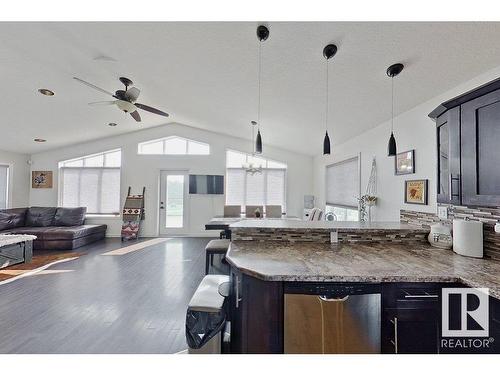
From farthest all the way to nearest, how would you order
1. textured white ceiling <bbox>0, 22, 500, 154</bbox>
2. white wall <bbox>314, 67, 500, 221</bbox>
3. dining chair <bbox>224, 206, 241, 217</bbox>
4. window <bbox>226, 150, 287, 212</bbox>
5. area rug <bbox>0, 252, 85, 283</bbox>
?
window <bbox>226, 150, 287, 212</bbox> < dining chair <bbox>224, 206, 241, 217</bbox> < area rug <bbox>0, 252, 85, 283</bbox> < white wall <bbox>314, 67, 500, 221</bbox> < textured white ceiling <bbox>0, 22, 500, 154</bbox>

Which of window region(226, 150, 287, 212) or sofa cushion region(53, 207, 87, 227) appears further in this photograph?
window region(226, 150, 287, 212)

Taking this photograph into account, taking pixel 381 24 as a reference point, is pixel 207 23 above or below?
above

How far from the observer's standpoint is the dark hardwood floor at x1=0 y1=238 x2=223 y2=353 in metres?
2.12

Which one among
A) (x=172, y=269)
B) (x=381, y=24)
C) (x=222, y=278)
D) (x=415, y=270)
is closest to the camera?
(x=415, y=270)

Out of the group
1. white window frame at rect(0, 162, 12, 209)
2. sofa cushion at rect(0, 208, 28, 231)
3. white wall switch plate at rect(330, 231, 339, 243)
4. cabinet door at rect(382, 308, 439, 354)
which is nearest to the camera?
cabinet door at rect(382, 308, 439, 354)

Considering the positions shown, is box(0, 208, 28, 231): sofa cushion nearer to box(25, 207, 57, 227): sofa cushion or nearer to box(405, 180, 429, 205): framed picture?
box(25, 207, 57, 227): sofa cushion

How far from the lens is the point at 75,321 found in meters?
2.46

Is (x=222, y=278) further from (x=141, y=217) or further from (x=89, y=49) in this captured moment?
(x=141, y=217)

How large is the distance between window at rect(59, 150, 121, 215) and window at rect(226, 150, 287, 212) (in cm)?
319

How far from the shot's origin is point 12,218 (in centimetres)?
577

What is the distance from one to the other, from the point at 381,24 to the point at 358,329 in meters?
2.09

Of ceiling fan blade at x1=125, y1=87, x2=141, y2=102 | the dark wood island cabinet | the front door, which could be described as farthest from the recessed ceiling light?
the dark wood island cabinet

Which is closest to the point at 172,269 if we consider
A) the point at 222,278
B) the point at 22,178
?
the point at 222,278

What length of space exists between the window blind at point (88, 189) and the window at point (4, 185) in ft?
3.67
